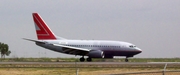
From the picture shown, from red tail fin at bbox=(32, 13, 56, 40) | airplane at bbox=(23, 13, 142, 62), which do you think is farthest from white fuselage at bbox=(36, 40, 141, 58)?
red tail fin at bbox=(32, 13, 56, 40)

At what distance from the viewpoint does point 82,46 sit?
185 ft

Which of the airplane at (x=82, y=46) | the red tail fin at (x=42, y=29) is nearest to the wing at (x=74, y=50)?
the airplane at (x=82, y=46)

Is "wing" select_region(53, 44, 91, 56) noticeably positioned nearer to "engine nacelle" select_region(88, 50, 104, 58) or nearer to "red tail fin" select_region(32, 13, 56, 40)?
"engine nacelle" select_region(88, 50, 104, 58)

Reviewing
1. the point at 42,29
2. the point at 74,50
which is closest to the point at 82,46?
the point at 74,50

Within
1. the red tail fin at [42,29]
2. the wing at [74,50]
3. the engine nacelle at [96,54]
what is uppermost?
the red tail fin at [42,29]

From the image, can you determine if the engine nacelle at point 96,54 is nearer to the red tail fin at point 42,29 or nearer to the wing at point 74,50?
the wing at point 74,50

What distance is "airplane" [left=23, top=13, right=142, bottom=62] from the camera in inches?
2157

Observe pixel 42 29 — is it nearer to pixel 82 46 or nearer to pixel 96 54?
pixel 82 46

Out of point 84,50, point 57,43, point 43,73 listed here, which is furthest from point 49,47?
point 43,73

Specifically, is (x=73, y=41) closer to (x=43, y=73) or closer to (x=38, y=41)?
(x=38, y=41)

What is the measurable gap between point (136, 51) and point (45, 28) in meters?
12.4

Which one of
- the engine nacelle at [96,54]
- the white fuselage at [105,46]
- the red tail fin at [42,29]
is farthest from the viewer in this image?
the red tail fin at [42,29]

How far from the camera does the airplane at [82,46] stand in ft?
180

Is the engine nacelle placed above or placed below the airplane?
below
